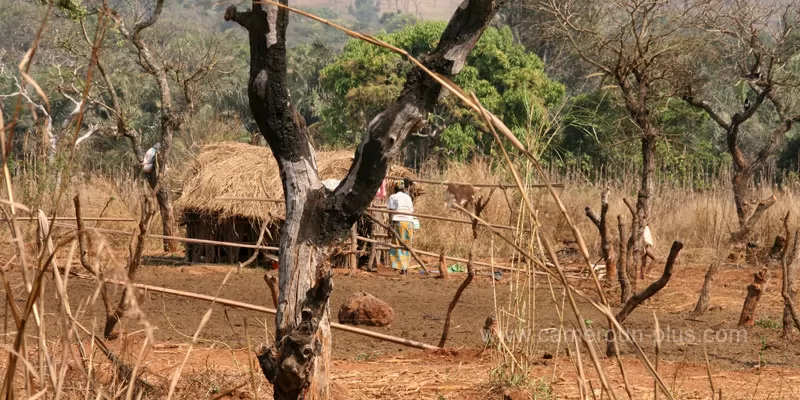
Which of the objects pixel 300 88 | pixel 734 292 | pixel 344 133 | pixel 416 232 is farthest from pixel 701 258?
pixel 300 88

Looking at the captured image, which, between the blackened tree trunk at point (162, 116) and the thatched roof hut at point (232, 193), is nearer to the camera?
the thatched roof hut at point (232, 193)

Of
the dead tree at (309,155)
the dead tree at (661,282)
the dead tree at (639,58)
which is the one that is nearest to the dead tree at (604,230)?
the dead tree at (639,58)

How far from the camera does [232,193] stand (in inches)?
443

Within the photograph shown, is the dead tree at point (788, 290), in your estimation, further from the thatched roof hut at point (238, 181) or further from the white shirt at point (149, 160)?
the white shirt at point (149, 160)

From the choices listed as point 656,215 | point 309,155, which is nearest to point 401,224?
point 656,215

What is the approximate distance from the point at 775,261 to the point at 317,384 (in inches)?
450

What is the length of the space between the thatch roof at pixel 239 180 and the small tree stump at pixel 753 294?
593 centimetres

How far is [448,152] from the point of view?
21.6 metres

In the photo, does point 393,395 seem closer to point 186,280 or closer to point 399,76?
point 186,280

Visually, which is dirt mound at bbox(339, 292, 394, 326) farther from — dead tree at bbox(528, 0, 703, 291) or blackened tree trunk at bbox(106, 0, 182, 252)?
blackened tree trunk at bbox(106, 0, 182, 252)

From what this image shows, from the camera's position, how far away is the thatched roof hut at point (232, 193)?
11352 millimetres

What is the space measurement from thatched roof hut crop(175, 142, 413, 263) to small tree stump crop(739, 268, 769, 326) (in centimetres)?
600

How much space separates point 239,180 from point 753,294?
23.2ft

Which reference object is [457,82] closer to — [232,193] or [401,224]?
[401,224]
